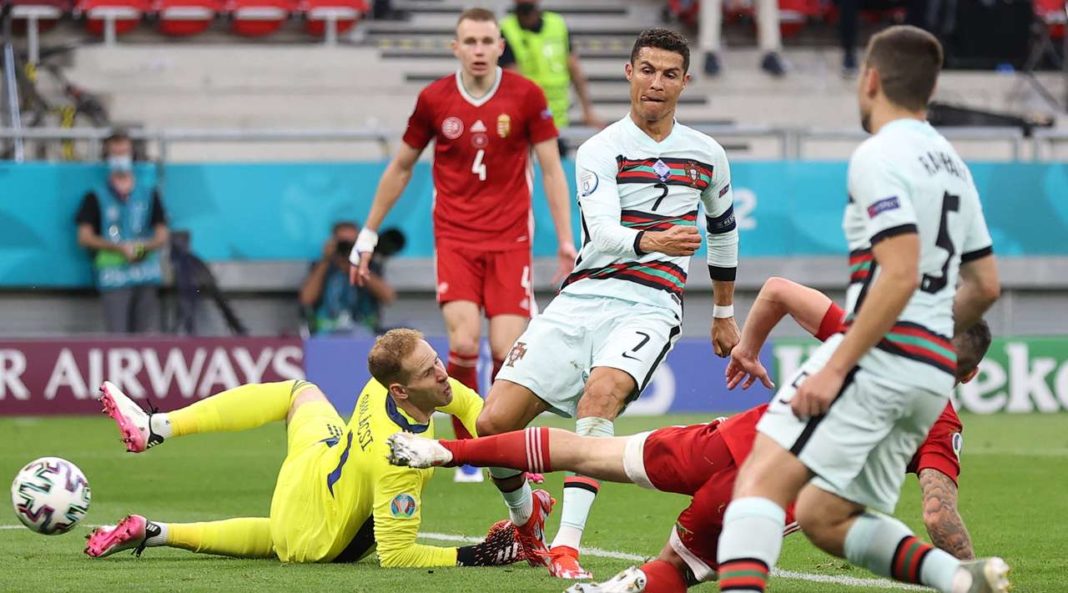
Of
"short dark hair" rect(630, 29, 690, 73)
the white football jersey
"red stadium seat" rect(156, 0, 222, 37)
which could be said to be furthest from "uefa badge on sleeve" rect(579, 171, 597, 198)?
"red stadium seat" rect(156, 0, 222, 37)

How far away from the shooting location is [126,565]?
23.2ft

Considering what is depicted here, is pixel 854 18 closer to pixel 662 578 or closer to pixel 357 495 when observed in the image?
pixel 357 495

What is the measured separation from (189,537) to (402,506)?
3.34 feet

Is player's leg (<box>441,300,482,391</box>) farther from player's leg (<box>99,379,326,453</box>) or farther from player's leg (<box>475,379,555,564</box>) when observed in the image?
player's leg (<box>475,379,555,564</box>)

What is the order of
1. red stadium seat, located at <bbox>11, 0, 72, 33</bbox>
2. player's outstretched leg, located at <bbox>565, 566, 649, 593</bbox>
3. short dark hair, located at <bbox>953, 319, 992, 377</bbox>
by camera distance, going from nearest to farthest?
player's outstretched leg, located at <bbox>565, 566, 649, 593</bbox>
short dark hair, located at <bbox>953, 319, 992, 377</bbox>
red stadium seat, located at <bbox>11, 0, 72, 33</bbox>

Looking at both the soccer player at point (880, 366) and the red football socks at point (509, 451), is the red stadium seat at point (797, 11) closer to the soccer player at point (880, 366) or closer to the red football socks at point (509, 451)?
the red football socks at point (509, 451)

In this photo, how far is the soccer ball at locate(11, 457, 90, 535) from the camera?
23.0ft

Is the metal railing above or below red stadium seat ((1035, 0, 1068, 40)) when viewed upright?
below

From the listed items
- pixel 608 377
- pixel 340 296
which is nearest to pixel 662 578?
pixel 608 377

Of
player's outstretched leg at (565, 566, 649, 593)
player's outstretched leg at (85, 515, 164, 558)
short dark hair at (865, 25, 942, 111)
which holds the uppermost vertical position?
short dark hair at (865, 25, 942, 111)

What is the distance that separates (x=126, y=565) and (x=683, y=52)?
10.2 feet

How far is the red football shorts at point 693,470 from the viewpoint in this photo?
5.82 metres

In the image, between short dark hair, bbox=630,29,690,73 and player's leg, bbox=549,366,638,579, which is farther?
short dark hair, bbox=630,29,690,73

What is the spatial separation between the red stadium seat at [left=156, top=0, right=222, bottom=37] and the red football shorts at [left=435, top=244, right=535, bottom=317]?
33.5 feet
